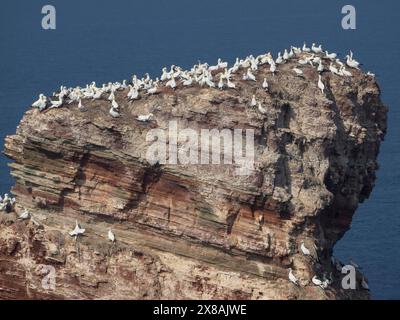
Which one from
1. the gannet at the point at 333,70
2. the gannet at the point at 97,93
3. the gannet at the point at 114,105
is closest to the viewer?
the gannet at the point at 114,105

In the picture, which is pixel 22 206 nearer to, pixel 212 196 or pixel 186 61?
pixel 212 196

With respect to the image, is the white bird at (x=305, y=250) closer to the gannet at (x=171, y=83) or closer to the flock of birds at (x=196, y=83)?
the flock of birds at (x=196, y=83)

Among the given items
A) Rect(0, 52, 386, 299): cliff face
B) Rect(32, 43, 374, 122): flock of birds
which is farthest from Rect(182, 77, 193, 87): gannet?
Rect(0, 52, 386, 299): cliff face

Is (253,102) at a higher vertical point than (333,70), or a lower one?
lower

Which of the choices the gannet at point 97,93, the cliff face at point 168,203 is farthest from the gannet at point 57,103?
the gannet at point 97,93

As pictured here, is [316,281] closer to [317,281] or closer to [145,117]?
[317,281]

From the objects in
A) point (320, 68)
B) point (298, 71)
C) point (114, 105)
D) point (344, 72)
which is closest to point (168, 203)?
point (114, 105)

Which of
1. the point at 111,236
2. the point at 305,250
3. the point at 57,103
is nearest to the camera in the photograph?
the point at 305,250

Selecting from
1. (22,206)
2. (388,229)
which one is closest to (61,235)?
(22,206)
